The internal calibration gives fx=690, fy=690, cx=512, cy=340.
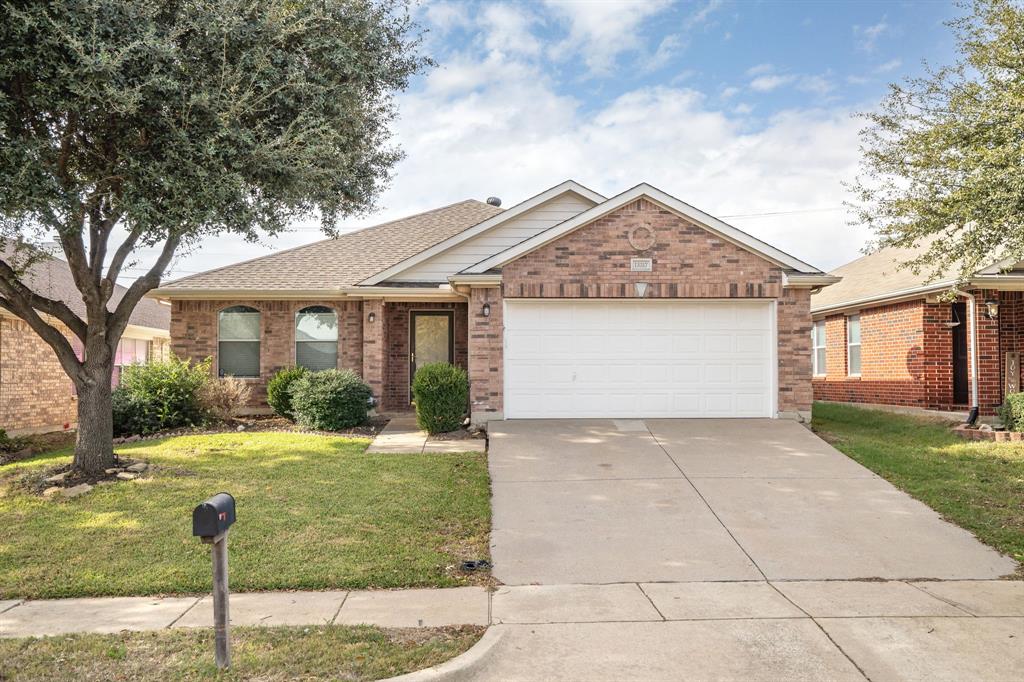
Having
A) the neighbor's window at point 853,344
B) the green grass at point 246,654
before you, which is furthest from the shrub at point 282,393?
the neighbor's window at point 853,344

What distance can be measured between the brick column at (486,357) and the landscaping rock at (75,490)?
6.13m

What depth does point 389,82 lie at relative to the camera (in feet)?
36.2

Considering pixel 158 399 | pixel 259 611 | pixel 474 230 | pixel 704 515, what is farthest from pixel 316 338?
pixel 259 611

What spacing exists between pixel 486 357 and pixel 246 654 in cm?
863

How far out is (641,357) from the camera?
13.0m

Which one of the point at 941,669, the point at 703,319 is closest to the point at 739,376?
the point at 703,319

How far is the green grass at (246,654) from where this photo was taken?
13.7 feet

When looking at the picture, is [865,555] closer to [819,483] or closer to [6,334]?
[819,483]

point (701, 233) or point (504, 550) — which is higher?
point (701, 233)

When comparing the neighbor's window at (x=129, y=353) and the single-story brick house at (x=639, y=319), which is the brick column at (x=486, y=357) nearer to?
the single-story brick house at (x=639, y=319)

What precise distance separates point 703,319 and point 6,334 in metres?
15.0

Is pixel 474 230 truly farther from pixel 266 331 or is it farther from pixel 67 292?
pixel 67 292

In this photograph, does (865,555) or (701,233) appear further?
(701,233)

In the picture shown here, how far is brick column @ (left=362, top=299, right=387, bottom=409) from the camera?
50.6 ft
